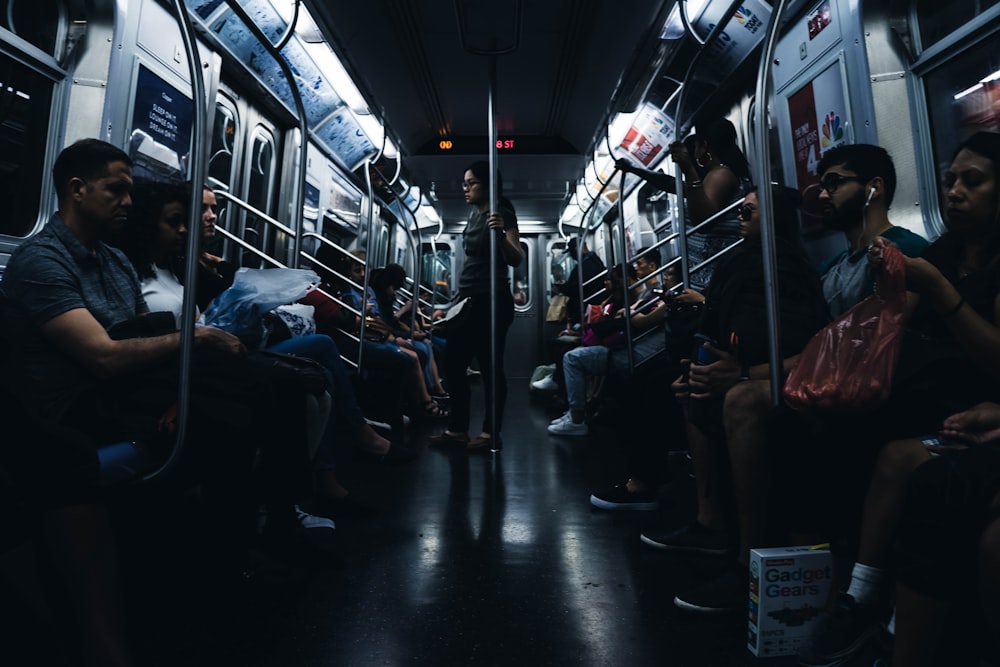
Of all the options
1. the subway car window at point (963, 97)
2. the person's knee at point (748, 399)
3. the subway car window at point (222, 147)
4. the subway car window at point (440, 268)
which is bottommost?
the person's knee at point (748, 399)

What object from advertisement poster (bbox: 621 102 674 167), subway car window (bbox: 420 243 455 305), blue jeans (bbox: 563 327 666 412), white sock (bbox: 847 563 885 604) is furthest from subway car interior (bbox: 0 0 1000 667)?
subway car window (bbox: 420 243 455 305)

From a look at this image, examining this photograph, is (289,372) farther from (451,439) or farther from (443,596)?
(451,439)

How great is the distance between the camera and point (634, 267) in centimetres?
558

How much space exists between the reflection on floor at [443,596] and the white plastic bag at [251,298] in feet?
1.94

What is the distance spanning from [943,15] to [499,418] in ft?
8.99

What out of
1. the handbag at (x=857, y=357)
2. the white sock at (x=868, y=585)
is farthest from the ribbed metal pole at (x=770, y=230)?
the white sock at (x=868, y=585)

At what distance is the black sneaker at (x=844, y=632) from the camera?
118 centimetres

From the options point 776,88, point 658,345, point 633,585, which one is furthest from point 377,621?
point 776,88

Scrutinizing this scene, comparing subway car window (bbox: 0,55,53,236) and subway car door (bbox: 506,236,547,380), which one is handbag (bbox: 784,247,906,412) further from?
subway car door (bbox: 506,236,547,380)

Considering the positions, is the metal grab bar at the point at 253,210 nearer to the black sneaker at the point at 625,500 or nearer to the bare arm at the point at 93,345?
the bare arm at the point at 93,345

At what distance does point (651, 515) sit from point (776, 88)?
7.87 feet

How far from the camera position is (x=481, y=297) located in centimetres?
353

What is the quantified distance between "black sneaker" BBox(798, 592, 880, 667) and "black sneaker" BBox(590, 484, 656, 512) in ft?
3.81

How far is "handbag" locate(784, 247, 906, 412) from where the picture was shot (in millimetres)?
1152
